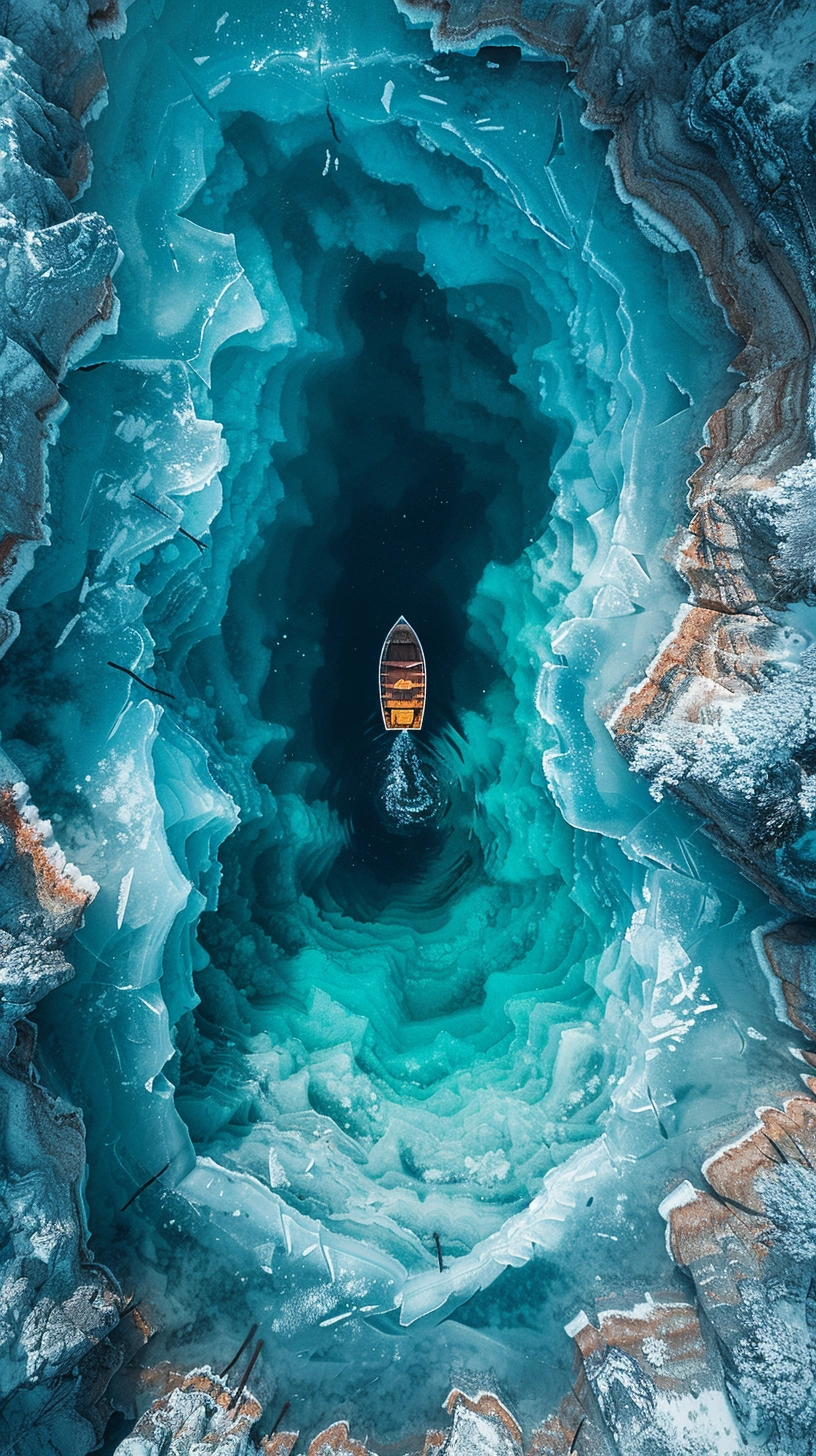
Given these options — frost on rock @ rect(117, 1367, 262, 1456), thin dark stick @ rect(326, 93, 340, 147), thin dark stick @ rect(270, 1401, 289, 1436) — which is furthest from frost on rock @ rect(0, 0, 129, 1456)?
thin dark stick @ rect(326, 93, 340, 147)

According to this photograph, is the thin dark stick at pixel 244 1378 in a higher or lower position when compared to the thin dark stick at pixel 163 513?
lower

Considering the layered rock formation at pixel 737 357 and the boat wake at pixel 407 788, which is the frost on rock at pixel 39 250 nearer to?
the layered rock formation at pixel 737 357

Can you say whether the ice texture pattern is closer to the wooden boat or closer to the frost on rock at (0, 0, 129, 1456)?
Result: the frost on rock at (0, 0, 129, 1456)

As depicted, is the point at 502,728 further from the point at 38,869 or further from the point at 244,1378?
the point at 244,1378

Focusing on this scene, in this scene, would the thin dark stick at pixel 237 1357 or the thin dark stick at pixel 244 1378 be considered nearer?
the thin dark stick at pixel 244 1378

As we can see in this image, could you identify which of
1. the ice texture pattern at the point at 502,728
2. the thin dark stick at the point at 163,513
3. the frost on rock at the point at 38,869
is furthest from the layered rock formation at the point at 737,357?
the thin dark stick at the point at 163,513

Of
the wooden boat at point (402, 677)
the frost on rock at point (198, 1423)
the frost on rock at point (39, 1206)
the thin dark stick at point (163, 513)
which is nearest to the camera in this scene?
the frost on rock at point (39, 1206)

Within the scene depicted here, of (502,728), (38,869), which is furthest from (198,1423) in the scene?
(502,728)

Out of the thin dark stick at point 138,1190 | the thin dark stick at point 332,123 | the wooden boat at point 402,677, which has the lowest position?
the thin dark stick at point 138,1190
